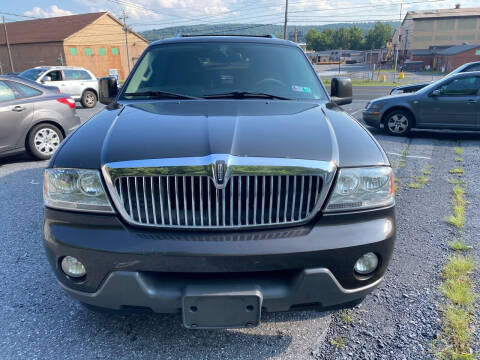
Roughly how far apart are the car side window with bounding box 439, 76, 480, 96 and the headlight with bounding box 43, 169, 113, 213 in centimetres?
875

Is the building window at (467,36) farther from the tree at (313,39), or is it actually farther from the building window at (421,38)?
the tree at (313,39)

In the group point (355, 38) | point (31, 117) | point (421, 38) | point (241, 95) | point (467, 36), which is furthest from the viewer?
point (355, 38)

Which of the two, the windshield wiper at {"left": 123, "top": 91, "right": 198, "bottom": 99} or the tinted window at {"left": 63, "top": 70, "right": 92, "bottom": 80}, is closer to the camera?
the windshield wiper at {"left": 123, "top": 91, "right": 198, "bottom": 99}

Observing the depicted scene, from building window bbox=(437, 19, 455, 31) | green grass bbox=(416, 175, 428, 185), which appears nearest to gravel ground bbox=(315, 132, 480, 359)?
green grass bbox=(416, 175, 428, 185)

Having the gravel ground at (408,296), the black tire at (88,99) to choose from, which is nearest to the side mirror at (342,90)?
the gravel ground at (408,296)

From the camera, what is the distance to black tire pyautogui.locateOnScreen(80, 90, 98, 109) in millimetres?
15602

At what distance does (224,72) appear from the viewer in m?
3.29

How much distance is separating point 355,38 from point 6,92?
133 meters

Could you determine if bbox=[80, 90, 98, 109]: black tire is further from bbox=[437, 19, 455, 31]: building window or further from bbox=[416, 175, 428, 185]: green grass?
bbox=[437, 19, 455, 31]: building window

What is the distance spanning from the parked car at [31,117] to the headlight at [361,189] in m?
6.05

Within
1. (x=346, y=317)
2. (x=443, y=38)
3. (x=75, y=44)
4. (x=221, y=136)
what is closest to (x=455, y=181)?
(x=346, y=317)

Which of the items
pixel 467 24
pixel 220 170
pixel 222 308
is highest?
pixel 467 24

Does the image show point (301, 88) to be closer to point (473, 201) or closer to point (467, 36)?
point (473, 201)

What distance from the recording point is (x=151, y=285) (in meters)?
1.88
